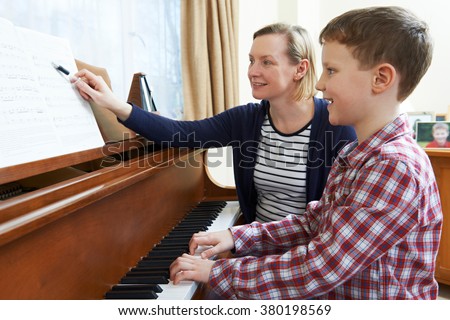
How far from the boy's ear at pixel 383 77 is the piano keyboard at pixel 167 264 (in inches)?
22.2

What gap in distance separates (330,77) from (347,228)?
1.07 ft

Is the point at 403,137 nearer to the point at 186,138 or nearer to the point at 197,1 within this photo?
the point at 186,138

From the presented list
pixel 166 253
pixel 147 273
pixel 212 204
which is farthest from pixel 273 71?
pixel 147 273

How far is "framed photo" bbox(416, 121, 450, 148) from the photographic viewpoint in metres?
2.99

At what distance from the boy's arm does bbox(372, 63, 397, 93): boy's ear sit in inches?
7.3

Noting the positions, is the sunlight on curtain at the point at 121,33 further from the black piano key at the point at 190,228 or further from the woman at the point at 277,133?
→ the black piano key at the point at 190,228

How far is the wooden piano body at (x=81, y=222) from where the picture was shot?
26.0 inches

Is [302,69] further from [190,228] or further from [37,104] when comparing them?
[37,104]

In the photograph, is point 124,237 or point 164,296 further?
point 124,237

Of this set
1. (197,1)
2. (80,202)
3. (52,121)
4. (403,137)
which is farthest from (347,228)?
(197,1)

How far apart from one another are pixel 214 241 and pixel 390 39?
0.63 metres

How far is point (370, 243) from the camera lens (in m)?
0.86

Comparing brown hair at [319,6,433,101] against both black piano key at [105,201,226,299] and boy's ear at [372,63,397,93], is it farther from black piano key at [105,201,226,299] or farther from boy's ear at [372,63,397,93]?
black piano key at [105,201,226,299]
